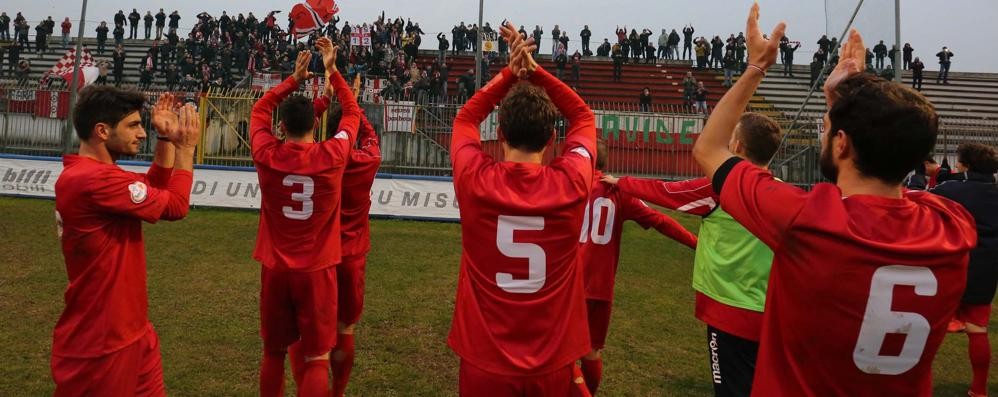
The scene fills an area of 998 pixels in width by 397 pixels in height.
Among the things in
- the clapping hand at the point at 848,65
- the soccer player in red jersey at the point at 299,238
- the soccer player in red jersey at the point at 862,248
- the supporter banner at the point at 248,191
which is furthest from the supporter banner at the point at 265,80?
the soccer player in red jersey at the point at 862,248

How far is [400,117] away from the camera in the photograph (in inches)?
719

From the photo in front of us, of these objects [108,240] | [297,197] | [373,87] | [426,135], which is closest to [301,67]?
[297,197]

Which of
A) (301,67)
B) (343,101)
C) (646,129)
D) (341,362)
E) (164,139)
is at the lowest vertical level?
(341,362)

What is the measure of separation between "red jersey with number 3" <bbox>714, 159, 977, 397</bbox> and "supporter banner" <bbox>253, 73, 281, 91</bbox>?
28156mm

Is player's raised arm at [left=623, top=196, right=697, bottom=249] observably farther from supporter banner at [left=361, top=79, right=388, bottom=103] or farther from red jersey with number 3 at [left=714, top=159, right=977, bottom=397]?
supporter banner at [left=361, top=79, right=388, bottom=103]

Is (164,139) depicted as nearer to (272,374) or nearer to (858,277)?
(272,374)

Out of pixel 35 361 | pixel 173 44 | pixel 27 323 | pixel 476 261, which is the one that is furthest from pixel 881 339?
pixel 173 44

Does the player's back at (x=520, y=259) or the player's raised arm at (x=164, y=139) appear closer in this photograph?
the player's back at (x=520, y=259)

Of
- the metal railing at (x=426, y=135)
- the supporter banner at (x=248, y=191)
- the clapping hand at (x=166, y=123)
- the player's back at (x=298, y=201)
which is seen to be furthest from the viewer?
the metal railing at (x=426, y=135)

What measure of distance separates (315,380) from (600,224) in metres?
2.26

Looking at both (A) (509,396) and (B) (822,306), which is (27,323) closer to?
(A) (509,396)

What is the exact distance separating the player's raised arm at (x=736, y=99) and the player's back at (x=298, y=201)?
9.08 ft

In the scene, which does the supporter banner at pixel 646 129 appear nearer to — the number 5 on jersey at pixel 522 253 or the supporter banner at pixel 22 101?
the supporter banner at pixel 22 101

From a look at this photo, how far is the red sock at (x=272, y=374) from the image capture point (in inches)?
165
